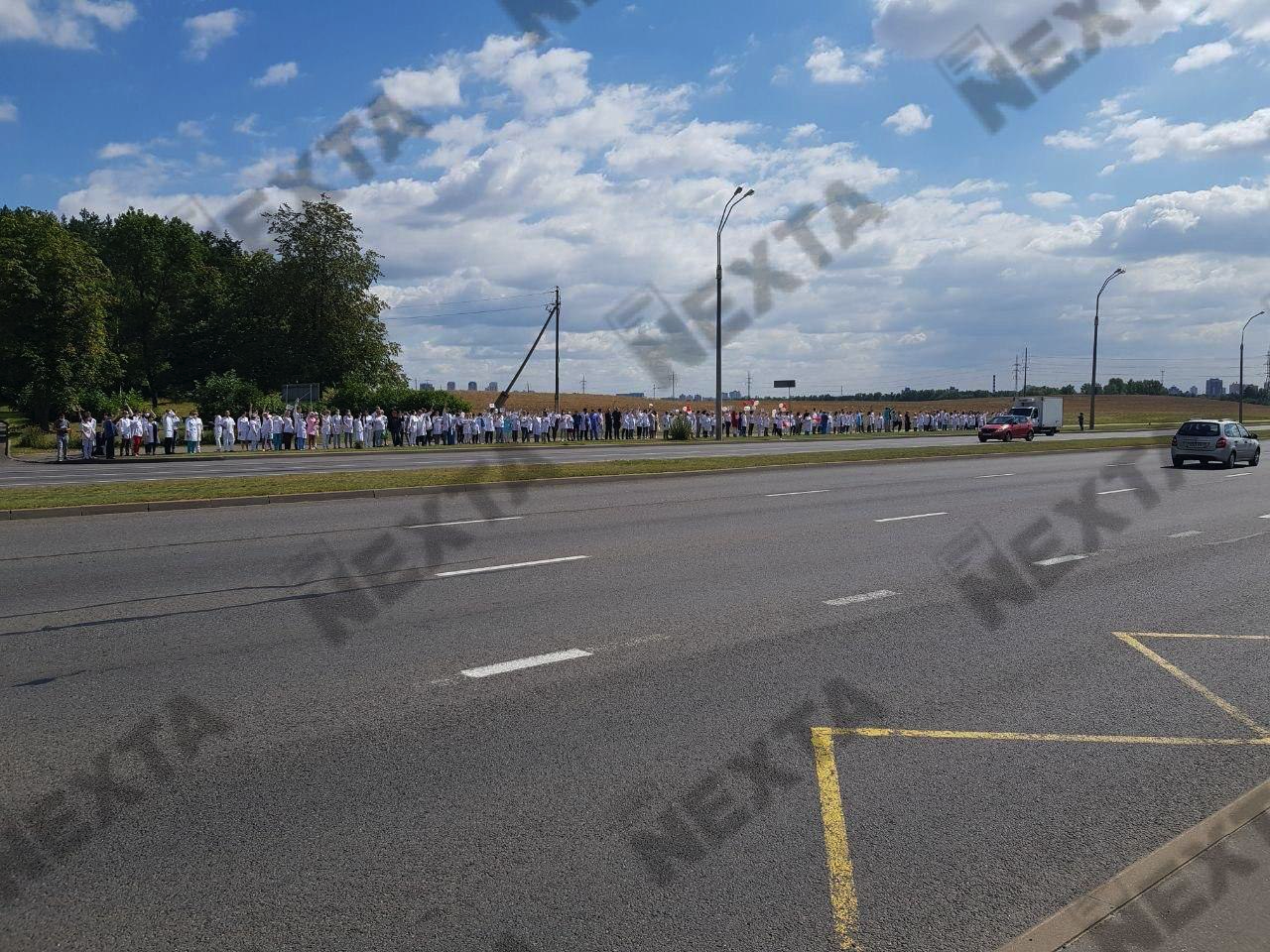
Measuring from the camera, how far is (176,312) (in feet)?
271

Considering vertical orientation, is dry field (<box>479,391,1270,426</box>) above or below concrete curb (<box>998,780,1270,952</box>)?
above

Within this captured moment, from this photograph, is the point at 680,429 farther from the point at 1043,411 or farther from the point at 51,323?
the point at 51,323

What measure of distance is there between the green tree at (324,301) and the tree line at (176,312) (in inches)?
3.2

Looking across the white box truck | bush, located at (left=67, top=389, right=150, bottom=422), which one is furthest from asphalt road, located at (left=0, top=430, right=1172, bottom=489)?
the white box truck

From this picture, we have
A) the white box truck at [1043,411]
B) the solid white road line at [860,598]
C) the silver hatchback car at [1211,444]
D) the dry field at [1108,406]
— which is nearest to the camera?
the solid white road line at [860,598]

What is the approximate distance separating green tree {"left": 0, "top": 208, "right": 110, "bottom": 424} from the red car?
48011mm

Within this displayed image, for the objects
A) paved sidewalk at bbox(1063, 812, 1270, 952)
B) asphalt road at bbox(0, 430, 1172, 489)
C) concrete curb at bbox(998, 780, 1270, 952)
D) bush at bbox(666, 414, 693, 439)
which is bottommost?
paved sidewalk at bbox(1063, 812, 1270, 952)

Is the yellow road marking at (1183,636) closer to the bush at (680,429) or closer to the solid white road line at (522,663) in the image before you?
the solid white road line at (522,663)

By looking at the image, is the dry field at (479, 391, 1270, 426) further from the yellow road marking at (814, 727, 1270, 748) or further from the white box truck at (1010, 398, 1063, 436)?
the yellow road marking at (814, 727, 1270, 748)

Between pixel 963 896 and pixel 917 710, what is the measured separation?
206cm

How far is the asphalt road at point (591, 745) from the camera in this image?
138 inches

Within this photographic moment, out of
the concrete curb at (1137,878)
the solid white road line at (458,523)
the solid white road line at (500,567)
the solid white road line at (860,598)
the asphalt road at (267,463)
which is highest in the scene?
the asphalt road at (267,463)

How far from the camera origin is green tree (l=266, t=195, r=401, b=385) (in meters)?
69.6

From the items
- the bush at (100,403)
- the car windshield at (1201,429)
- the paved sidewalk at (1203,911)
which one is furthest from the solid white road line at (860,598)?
the bush at (100,403)
